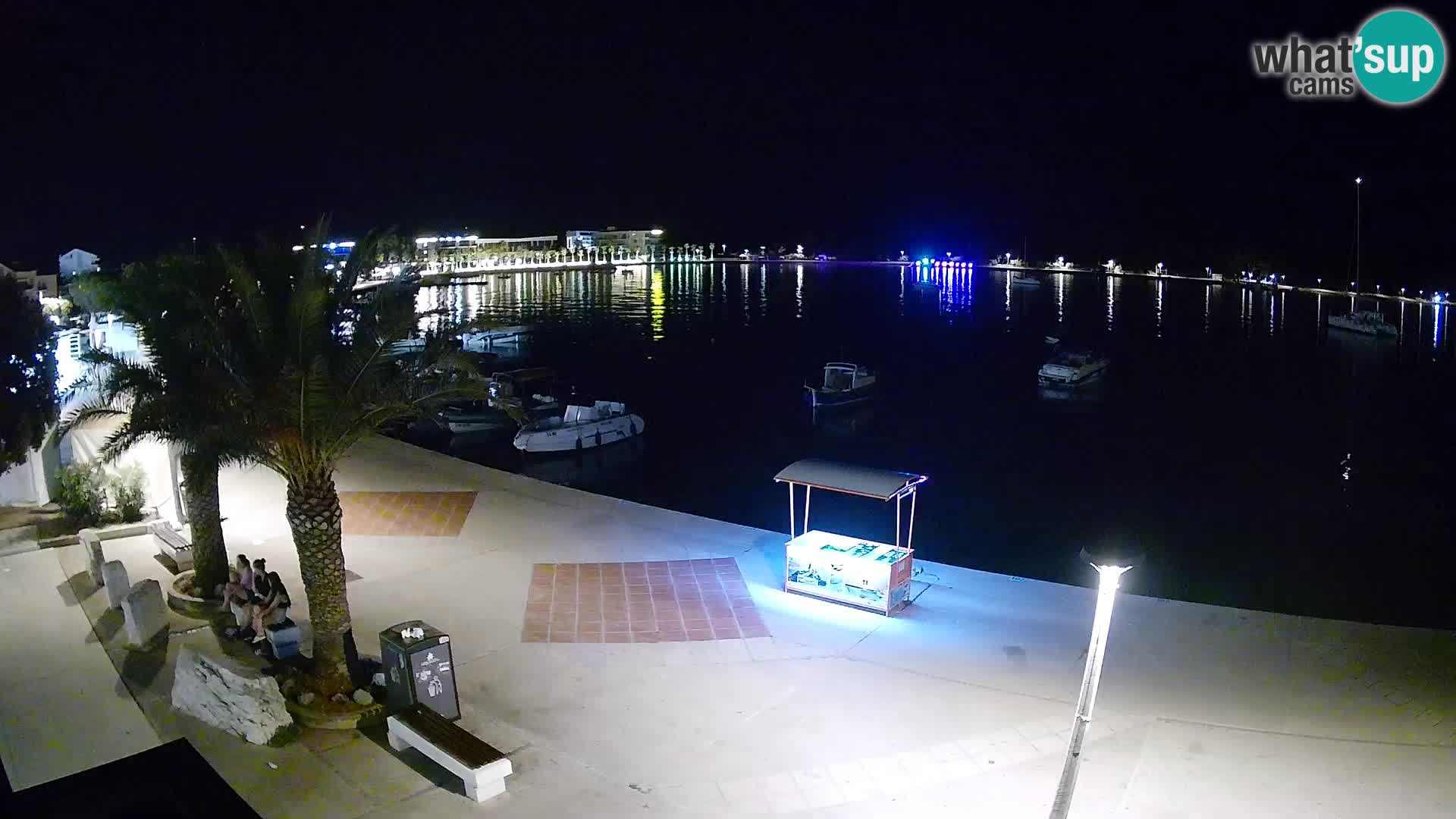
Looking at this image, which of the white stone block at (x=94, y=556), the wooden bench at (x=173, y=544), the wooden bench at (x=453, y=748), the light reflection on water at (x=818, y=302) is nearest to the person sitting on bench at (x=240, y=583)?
the wooden bench at (x=173, y=544)

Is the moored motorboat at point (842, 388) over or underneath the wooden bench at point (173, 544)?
underneath

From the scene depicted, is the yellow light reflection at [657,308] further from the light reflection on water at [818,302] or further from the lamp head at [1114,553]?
the lamp head at [1114,553]

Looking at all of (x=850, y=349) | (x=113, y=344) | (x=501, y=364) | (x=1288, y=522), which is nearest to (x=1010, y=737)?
(x=113, y=344)

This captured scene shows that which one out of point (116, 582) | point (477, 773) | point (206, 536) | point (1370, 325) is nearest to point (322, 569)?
point (477, 773)

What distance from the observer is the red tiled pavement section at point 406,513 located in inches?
653

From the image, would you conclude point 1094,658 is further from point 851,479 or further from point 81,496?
point 81,496

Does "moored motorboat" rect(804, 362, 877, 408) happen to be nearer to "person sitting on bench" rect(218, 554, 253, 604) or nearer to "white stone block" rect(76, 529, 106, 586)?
"white stone block" rect(76, 529, 106, 586)

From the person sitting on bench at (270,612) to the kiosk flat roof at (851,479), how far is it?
6.29 meters

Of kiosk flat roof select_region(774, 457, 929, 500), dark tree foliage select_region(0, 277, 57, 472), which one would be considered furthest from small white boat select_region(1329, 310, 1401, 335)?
dark tree foliage select_region(0, 277, 57, 472)

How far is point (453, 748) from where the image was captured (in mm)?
8516

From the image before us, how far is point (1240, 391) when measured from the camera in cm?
5422

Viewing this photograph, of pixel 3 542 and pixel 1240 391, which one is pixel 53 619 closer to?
pixel 3 542

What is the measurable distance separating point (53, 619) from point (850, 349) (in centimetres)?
6413

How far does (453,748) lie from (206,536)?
6.02m
